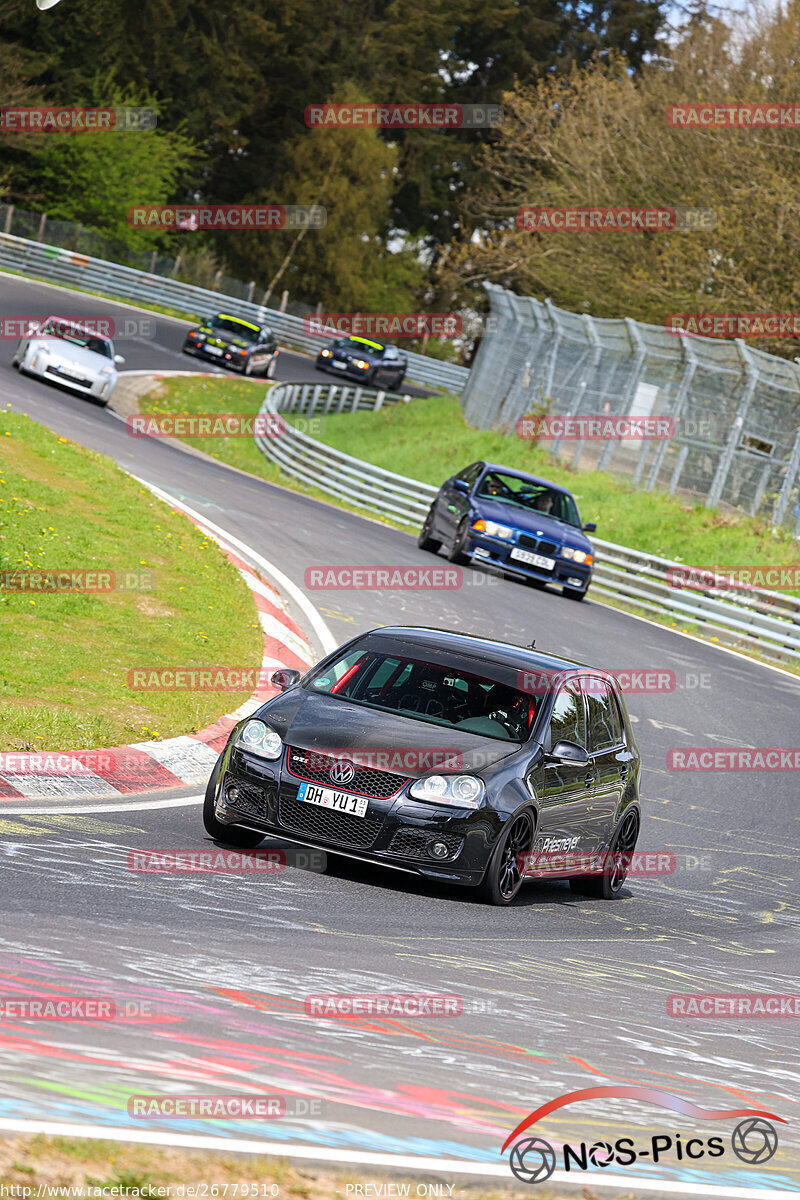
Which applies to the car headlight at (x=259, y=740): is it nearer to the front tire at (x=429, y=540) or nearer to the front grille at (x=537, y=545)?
the front grille at (x=537, y=545)

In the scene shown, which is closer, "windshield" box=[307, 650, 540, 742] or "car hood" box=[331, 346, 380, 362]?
"windshield" box=[307, 650, 540, 742]

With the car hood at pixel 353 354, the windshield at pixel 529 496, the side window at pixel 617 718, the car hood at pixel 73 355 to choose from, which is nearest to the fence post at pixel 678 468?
the windshield at pixel 529 496

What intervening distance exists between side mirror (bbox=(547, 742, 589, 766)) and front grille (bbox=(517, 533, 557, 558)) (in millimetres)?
14279

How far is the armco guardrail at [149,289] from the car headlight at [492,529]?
111 ft

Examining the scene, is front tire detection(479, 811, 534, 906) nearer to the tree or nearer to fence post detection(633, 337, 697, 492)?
fence post detection(633, 337, 697, 492)

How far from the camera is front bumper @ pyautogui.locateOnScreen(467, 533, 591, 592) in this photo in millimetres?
23562

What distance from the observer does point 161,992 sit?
5668 mm

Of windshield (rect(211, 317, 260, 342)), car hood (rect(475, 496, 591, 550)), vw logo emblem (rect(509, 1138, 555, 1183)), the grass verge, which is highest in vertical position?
windshield (rect(211, 317, 260, 342))

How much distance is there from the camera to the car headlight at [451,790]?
834 cm

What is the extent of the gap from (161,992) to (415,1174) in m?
1.65

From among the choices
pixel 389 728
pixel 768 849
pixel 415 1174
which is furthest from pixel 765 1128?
pixel 768 849

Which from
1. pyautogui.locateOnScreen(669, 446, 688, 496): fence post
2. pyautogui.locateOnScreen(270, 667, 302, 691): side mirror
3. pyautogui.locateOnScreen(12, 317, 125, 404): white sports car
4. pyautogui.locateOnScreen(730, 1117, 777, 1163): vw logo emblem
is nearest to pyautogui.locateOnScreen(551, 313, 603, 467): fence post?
pyautogui.locateOnScreen(669, 446, 688, 496): fence post

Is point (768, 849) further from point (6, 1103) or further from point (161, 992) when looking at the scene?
point (6, 1103)

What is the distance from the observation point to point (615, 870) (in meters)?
10.2
